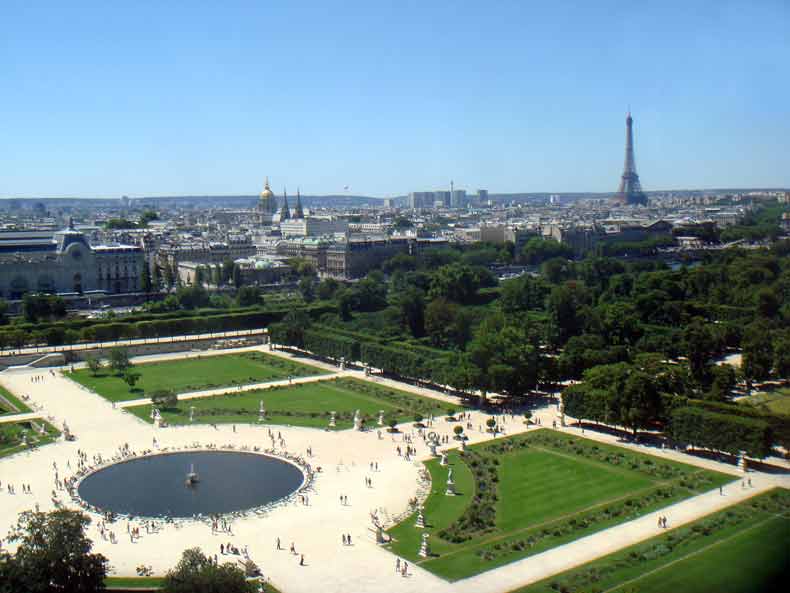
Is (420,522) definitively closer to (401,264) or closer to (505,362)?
(505,362)

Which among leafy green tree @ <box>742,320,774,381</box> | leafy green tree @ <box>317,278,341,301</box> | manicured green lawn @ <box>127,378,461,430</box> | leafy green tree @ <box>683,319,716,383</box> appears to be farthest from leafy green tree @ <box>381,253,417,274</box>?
leafy green tree @ <box>742,320,774,381</box>

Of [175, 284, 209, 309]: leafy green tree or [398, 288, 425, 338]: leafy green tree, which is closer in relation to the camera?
[398, 288, 425, 338]: leafy green tree

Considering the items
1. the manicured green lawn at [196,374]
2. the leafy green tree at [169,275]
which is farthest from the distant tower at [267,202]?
the manicured green lawn at [196,374]

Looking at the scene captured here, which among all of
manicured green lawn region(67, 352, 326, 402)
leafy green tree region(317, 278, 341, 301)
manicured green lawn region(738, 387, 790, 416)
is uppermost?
leafy green tree region(317, 278, 341, 301)

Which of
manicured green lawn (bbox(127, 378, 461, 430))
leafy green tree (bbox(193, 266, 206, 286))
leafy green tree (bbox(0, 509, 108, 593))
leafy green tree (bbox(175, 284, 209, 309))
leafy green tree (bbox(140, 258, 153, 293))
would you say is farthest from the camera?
leafy green tree (bbox(193, 266, 206, 286))

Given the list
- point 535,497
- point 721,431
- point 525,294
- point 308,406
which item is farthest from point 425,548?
point 525,294

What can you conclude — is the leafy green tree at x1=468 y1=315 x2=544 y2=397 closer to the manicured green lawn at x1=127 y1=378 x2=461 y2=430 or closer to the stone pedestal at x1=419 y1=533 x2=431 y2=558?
the manicured green lawn at x1=127 y1=378 x2=461 y2=430

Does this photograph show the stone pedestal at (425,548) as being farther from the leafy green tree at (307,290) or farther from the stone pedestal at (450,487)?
the leafy green tree at (307,290)
